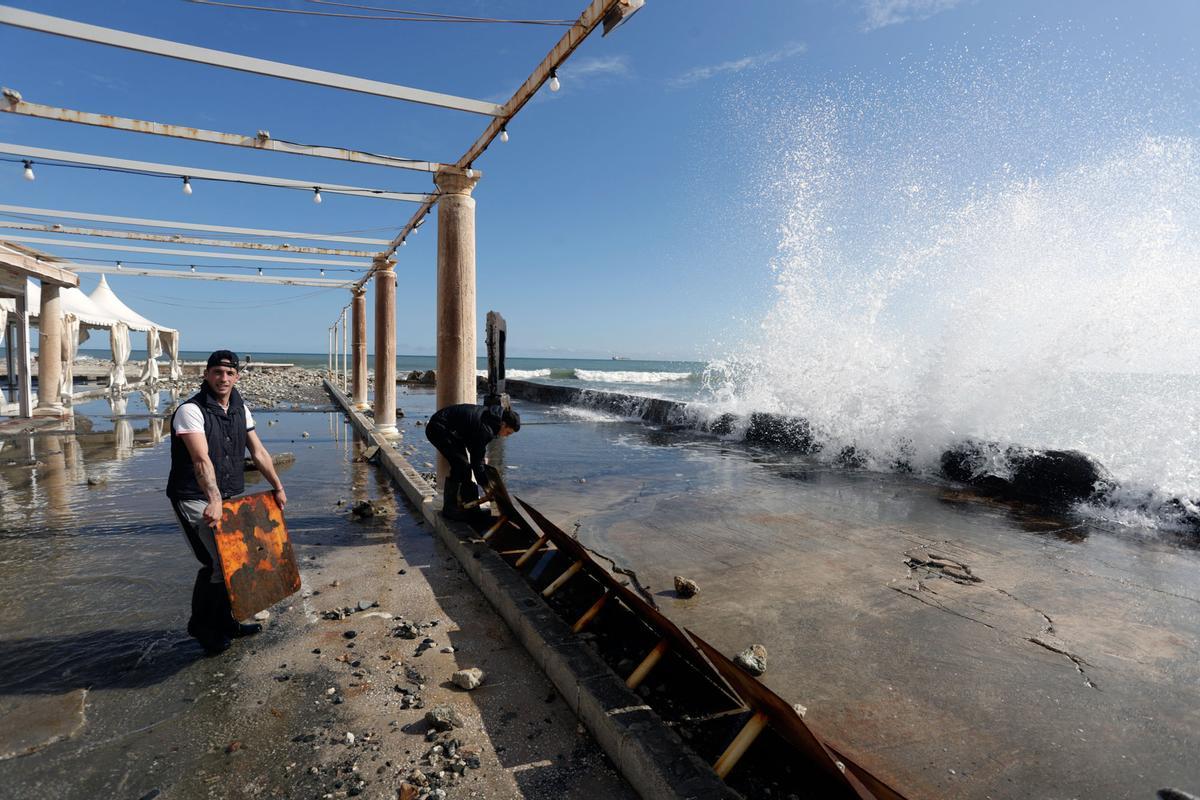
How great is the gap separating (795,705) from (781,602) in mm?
1503

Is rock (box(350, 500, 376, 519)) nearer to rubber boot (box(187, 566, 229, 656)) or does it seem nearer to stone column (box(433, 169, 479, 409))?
stone column (box(433, 169, 479, 409))

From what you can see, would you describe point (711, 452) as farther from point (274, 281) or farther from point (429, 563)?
point (274, 281)

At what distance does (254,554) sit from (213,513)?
16.4 inches

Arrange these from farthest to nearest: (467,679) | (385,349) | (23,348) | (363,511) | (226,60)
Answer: (23,348) → (385,349) → (363,511) → (226,60) → (467,679)

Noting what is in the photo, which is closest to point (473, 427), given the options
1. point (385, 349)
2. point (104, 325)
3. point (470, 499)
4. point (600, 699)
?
point (470, 499)

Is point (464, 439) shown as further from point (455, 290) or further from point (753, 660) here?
point (753, 660)

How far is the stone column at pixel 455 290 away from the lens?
621 cm

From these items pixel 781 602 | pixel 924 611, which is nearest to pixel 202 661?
pixel 781 602

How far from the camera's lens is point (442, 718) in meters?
2.70

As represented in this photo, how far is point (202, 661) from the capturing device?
331 centimetres

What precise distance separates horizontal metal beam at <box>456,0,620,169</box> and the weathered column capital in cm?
14

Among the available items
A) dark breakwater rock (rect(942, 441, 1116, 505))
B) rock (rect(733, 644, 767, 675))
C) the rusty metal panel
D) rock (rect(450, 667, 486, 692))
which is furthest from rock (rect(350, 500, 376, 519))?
dark breakwater rock (rect(942, 441, 1116, 505))

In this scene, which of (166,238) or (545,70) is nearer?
(545,70)

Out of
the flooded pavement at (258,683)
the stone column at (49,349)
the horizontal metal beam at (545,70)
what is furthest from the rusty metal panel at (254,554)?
the stone column at (49,349)
